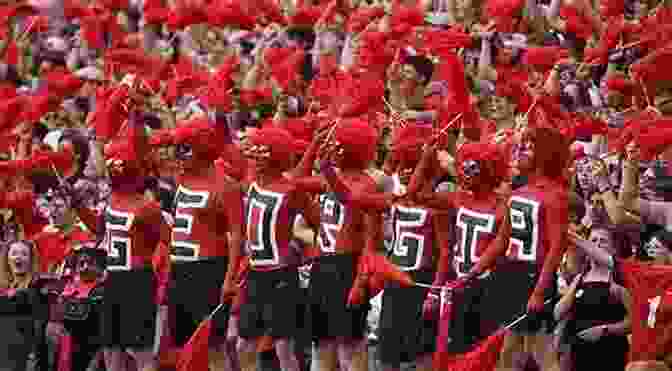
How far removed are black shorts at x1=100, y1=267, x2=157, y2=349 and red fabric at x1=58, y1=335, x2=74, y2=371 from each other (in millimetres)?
617

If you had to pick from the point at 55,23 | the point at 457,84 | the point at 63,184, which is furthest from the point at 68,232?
the point at 55,23

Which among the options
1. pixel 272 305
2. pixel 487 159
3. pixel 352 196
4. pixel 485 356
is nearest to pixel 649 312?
pixel 485 356

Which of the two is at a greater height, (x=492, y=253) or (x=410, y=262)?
(x=492, y=253)

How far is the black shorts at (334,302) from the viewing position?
10.5m

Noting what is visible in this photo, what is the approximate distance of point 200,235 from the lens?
10906mm

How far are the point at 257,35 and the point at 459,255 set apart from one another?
18.8ft

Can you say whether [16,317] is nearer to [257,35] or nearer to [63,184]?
[63,184]

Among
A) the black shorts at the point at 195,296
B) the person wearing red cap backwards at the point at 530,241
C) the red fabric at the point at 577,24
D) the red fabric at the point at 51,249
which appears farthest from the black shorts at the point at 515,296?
the red fabric at the point at 577,24

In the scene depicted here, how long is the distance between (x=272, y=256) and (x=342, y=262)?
0.43m

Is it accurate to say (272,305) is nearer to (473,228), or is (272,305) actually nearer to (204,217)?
(204,217)

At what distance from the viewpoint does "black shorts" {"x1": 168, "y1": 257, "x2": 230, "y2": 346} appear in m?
10.9

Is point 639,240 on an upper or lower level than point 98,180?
upper

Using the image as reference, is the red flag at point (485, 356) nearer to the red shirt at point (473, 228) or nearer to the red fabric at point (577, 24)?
the red shirt at point (473, 228)

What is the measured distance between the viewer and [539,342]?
9.84 metres
